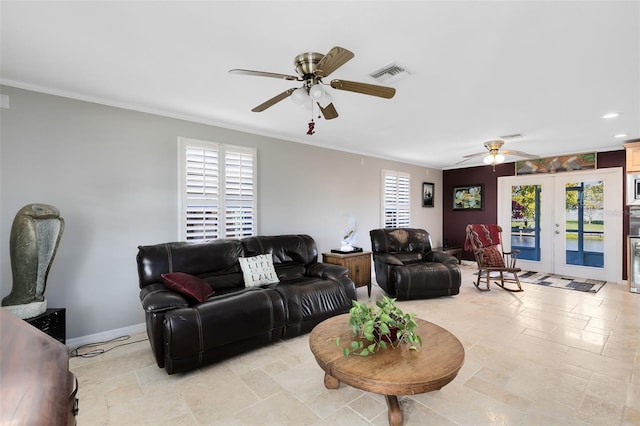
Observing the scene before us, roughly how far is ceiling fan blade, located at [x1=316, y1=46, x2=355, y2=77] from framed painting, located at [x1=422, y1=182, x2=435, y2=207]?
19.3 feet

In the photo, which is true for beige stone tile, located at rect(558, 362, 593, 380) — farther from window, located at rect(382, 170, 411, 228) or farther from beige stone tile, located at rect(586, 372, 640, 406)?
window, located at rect(382, 170, 411, 228)

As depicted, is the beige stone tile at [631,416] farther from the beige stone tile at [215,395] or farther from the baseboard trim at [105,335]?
the baseboard trim at [105,335]

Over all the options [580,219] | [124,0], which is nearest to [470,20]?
[124,0]

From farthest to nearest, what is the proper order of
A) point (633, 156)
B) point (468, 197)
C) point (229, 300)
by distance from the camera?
1. point (468, 197)
2. point (633, 156)
3. point (229, 300)

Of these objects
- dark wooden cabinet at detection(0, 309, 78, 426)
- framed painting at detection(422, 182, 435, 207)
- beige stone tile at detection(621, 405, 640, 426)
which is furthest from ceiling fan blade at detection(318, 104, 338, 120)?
framed painting at detection(422, 182, 435, 207)

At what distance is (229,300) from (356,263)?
2.29 m

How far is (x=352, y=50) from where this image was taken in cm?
206

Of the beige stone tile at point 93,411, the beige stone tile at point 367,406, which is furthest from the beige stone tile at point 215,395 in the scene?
the beige stone tile at point 367,406

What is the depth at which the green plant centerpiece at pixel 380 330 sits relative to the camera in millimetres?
1804

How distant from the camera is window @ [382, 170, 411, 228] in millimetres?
6172

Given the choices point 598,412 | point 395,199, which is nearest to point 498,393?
point 598,412

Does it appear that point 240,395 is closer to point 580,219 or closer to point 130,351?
point 130,351

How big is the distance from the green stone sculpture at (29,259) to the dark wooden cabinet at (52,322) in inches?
2.4

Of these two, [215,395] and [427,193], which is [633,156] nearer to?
[427,193]
